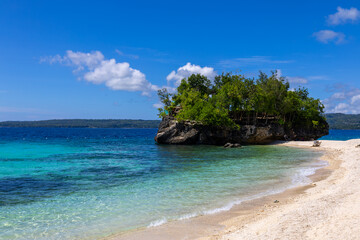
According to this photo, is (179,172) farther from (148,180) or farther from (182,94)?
(182,94)

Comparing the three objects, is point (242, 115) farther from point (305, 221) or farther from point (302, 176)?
point (305, 221)

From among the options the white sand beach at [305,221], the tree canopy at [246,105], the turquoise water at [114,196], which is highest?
the tree canopy at [246,105]

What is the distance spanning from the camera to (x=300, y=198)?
12.0 metres

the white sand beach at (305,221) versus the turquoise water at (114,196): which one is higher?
the white sand beach at (305,221)

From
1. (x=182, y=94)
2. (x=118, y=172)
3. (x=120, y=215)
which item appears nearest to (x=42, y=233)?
(x=120, y=215)

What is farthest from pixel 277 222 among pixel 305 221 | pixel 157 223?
pixel 157 223

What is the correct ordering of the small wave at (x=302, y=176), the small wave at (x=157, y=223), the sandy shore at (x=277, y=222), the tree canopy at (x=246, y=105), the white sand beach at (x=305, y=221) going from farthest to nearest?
1. the tree canopy at (x=246, y=105)
2. the small wave at (x=302, y=176)
3. the small wave at (x=157, y=223)
4. the sandy shore at (x=277, y=222)
5. the white sand beach at (x=305, y=221)

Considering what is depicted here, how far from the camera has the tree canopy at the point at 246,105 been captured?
49250mm

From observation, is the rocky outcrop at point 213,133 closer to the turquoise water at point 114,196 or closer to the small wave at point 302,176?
the turquoise water at point 114,196

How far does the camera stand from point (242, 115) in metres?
53.9

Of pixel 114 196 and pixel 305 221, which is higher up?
pixel 305 221

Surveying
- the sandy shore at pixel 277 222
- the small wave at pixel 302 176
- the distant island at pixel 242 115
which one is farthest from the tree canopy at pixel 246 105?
the sandy shore at pixel 277 222

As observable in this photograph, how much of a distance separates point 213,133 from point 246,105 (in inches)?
353

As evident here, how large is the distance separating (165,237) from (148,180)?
30.8 feet
